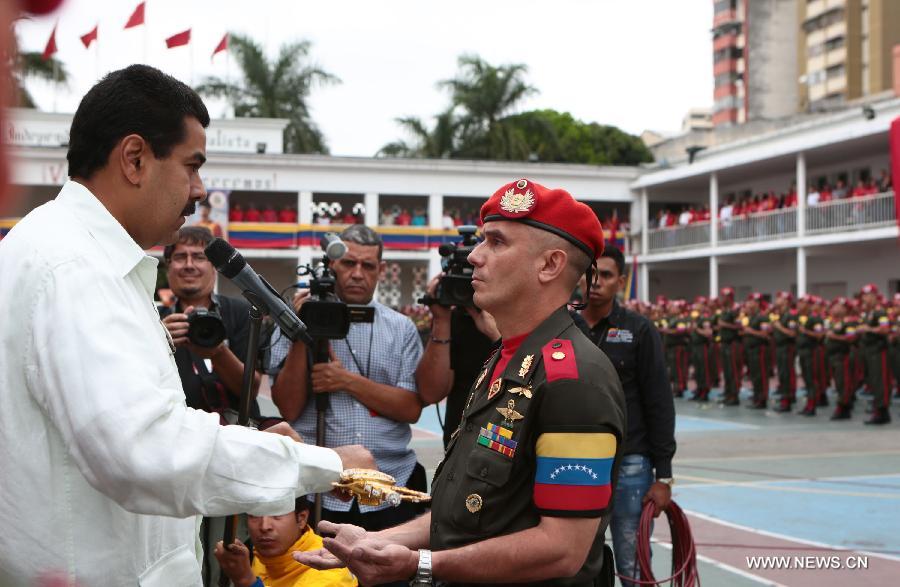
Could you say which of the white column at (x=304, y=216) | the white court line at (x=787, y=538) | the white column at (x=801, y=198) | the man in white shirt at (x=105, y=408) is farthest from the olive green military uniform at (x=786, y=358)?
the white column at (x=304, y=216)

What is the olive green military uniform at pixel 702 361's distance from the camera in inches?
789

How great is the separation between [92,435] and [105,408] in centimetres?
5

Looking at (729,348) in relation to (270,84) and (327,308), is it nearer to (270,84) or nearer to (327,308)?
(327,308)

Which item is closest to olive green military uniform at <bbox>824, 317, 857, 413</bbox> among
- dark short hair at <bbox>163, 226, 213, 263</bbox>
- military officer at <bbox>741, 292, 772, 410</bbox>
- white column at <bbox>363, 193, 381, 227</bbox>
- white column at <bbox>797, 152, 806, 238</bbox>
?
military officer at <bbox>741, 292, 772, 410</bbox>

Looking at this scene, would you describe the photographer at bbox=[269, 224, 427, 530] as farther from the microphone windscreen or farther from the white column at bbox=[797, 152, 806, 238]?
the white column at bbox=[797, 152, 806, 238]

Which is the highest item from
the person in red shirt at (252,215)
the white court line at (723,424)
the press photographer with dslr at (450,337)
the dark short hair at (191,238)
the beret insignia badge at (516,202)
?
the person in red shirt at (252,215)

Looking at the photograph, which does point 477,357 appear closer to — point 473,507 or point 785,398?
point 473,507

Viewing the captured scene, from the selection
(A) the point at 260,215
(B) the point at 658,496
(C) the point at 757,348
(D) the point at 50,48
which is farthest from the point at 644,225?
(D) the point at 50,48

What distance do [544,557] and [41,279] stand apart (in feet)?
3.99

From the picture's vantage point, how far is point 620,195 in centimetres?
3800

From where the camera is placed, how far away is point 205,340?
396 cm

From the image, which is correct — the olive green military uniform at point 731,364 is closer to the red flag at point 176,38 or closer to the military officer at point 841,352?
the military officer at point 841,352

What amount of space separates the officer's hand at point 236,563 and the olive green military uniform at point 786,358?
1630 cm

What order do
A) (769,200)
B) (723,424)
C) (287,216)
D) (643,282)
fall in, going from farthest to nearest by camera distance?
(643,282), (287,216), (769,200), (723,424)
